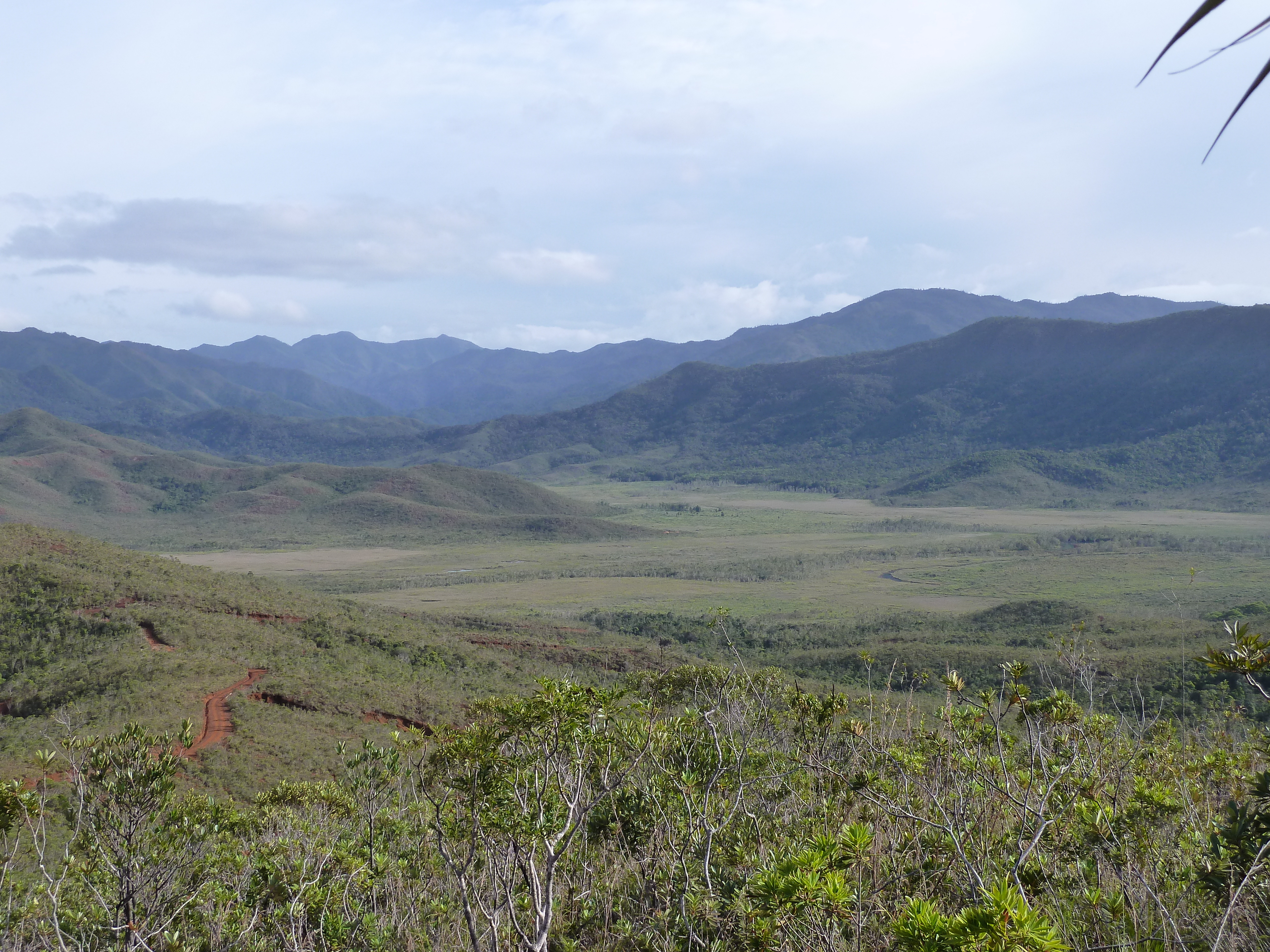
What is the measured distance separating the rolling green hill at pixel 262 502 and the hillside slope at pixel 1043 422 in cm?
6334

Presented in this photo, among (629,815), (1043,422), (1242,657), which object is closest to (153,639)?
(629,815)

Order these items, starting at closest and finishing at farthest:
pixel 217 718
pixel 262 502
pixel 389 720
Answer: pixel 217 718 < pixel 389 720 < pixel 262 502

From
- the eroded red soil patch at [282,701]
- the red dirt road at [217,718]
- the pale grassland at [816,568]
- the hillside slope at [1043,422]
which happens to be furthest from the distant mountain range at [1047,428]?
the red dirt road at [217,718]

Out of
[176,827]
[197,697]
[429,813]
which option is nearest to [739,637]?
[197,697]

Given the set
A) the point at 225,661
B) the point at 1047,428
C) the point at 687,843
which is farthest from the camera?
the point at 1047,428

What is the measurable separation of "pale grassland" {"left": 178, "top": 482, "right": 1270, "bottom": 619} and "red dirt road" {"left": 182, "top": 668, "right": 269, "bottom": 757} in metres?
A: 28.3

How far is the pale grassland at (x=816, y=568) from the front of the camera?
54031 mm

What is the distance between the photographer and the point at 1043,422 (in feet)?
528

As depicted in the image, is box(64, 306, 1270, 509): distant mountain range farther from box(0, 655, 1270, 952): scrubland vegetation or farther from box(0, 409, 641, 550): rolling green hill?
box(0, 655, 1270, 952): scrubland vegetation

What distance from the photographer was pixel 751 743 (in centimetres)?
992

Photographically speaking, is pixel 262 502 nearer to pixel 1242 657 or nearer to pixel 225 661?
pixel 225 661

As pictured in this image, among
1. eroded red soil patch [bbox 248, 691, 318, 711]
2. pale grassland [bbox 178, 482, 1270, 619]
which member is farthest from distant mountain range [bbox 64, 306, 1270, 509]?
eroded red soil patch [bbox 248, 691, 318, 711]

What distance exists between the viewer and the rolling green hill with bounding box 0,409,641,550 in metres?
96.8

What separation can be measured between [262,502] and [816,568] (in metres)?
77.5
